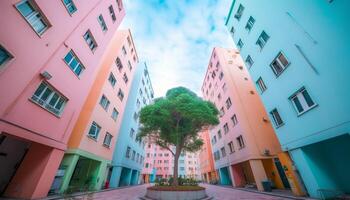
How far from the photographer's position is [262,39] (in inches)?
538

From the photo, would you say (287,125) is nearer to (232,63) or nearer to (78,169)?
(232,63)

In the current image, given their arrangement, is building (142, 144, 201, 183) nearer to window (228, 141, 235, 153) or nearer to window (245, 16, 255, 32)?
window (228, 141, 235, 153)

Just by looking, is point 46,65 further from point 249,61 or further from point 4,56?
point 249,61

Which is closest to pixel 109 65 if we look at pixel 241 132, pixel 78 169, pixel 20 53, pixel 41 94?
pixel 41 94

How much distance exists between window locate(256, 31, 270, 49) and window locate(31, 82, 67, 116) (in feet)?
57.0

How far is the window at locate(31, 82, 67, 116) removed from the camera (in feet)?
28.4

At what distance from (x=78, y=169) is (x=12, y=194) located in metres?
7.96

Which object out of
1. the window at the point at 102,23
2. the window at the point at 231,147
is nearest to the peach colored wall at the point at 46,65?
the window at the point at 102,23

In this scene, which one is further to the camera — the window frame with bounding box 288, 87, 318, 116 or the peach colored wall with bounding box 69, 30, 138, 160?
the peach colored wall with bounding box 69, 30, 138, 160

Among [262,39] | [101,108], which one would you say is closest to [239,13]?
[262,39]

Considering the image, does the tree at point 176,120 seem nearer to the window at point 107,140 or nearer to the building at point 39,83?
the window at point 107,140

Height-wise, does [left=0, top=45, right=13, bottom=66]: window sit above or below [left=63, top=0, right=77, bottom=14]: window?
below

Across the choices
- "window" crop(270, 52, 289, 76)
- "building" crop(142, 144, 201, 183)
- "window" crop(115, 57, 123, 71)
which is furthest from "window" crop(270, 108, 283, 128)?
"building" crop(142, 144, 201, 183)

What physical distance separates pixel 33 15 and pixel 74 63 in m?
3.90
